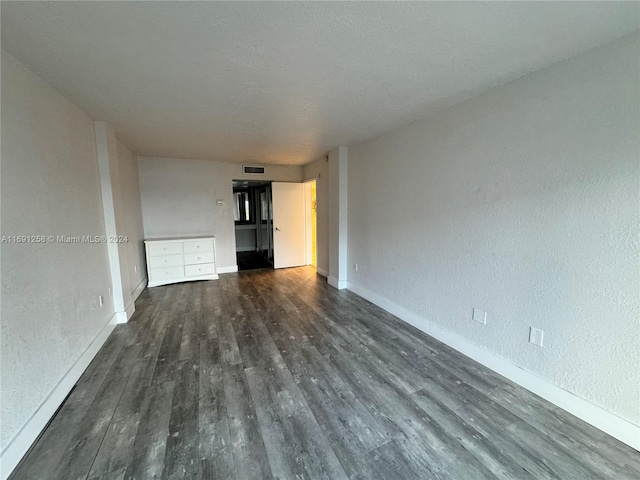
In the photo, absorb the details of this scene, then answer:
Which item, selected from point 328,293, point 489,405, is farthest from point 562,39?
point 328,293

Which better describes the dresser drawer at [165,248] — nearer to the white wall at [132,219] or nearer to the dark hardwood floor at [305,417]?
the white wall at [132,219]

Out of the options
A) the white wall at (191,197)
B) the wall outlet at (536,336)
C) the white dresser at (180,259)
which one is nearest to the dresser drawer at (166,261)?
the white dresser at (180,259)

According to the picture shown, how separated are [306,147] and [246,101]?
191 centimetres

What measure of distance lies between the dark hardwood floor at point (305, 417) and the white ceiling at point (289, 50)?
7.55ft

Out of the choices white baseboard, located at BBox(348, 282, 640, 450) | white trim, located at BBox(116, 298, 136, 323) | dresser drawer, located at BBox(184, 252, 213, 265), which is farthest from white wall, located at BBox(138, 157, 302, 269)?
white baseboard, located at BBox(348, 282, 640, 450)

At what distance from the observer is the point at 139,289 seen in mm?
4289

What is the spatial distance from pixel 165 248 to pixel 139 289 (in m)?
0.79

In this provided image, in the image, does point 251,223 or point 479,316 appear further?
point 251,223

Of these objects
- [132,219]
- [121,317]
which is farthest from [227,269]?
[121,317]

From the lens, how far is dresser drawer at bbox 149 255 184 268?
4.67 metres

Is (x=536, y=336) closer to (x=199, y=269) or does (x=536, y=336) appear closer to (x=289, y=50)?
(x=289, y=50)

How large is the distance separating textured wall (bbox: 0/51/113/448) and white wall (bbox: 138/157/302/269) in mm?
2450

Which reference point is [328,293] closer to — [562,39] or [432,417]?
[432,417]

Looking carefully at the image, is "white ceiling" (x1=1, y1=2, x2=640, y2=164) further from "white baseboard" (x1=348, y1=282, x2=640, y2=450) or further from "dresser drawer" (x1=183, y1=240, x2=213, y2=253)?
"dresser drawer" (x1=183, y1=240, x2=213, y2=253)
